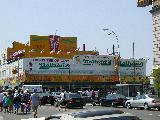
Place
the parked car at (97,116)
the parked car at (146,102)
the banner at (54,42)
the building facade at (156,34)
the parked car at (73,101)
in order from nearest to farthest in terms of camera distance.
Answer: the parked car at (97,116) < the parked car at (146,102) < the parked car at (73,101) < the building facade at (156,34) < the banner at (54,42)

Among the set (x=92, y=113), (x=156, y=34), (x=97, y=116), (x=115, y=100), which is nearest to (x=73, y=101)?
(x=115, y=100)

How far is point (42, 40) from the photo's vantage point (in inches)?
4245

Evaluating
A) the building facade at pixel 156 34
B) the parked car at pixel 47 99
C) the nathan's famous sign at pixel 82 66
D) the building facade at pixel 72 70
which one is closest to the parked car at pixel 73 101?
the parked car at pixel 47 99

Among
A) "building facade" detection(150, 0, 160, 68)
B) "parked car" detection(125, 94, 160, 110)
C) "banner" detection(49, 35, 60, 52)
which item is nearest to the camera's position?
"parked car" detection(125, 94, 160, 110)

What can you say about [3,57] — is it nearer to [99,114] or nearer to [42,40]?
[42,40]

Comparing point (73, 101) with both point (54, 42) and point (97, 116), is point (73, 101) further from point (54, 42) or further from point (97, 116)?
point (54, 42)

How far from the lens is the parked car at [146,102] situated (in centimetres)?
3659

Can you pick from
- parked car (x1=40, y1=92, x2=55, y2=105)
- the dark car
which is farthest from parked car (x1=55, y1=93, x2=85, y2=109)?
parked car (x1=40, y1=92, x2=55, y2=105)

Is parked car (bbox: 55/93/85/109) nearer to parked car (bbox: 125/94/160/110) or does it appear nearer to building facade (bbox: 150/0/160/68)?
parked car (bbox: 125/94/160/110)

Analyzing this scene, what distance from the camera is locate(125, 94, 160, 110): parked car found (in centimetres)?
3659

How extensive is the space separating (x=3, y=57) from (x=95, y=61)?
43.3m

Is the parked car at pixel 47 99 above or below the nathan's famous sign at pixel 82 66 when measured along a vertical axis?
below

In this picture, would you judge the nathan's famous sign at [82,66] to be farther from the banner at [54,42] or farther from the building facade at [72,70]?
the banner at [54,42]

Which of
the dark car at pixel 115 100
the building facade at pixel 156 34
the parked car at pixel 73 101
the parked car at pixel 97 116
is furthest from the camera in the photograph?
the building facade at pixel 156 34
